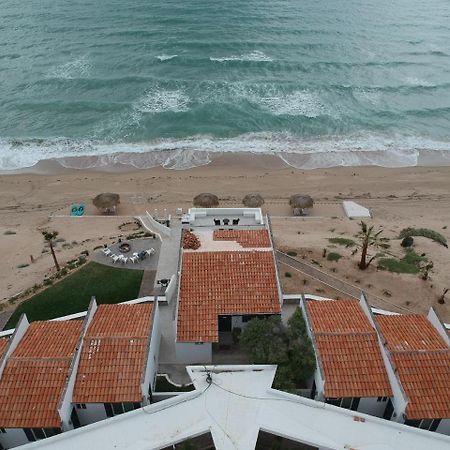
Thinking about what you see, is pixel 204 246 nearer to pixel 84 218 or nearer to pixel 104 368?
pixel 104 368

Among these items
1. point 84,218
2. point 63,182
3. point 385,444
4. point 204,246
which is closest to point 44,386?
point 204,246

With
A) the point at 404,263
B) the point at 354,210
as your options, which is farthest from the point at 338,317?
the point at 354,210

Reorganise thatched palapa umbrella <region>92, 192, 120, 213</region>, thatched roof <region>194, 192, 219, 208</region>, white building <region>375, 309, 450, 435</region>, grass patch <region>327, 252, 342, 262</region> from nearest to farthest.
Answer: white building <region>375, 309, 450, 435</region>, grass patch <region>327, 252, 342, 262</region>, thatched roof <region>194, 192, 219, 208</region>, thatched palapa umbrella <region>92, 192, 120, 213</region>

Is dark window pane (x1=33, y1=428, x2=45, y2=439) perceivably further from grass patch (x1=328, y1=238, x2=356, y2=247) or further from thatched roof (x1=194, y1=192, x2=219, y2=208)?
thatched roof (x1=194, y1=192, x2=219, y2=208)

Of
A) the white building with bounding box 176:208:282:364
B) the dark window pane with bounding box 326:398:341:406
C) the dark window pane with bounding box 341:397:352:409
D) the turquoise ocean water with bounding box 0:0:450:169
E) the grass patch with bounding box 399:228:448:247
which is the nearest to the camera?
the dark window pane with bounding box 326:398:341:406

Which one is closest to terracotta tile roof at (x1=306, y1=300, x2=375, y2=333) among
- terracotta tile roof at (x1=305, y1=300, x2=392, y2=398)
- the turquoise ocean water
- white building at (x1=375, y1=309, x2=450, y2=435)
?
terracotta tile roof at (x1=305, y1=300, x2=392, y2=398)

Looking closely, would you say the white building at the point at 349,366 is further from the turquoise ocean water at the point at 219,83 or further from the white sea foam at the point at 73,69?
the white sea foam at the point at 73,69
